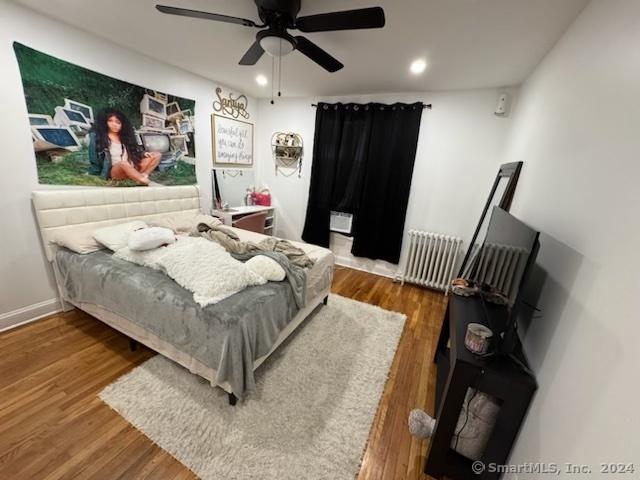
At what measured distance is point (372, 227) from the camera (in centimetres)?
360

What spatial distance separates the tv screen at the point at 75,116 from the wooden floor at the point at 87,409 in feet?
5.72

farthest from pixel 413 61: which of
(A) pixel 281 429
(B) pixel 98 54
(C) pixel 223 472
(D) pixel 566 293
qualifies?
(C) pixel 223 472

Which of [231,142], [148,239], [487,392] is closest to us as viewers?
[487,392]

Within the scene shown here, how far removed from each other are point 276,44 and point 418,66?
1.45 meters

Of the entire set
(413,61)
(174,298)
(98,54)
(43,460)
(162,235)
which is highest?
(413,61)

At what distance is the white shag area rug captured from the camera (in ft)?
4.32

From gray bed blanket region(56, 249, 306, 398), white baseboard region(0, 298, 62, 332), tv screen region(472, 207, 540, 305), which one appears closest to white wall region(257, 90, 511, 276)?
tv screen region(472, 207, 540, 305)

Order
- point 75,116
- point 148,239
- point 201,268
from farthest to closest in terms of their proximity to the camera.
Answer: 1. point 75,116
2. point 148,239
3. point 201,268

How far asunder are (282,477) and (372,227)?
9.36 ft

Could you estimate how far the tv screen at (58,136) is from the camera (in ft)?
6.89

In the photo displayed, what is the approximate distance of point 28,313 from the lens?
2195 mm

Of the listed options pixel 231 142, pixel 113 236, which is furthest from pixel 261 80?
pixel 113 236

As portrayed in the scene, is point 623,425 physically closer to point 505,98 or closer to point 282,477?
point 282,477

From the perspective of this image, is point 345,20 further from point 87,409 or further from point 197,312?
point 87,409
